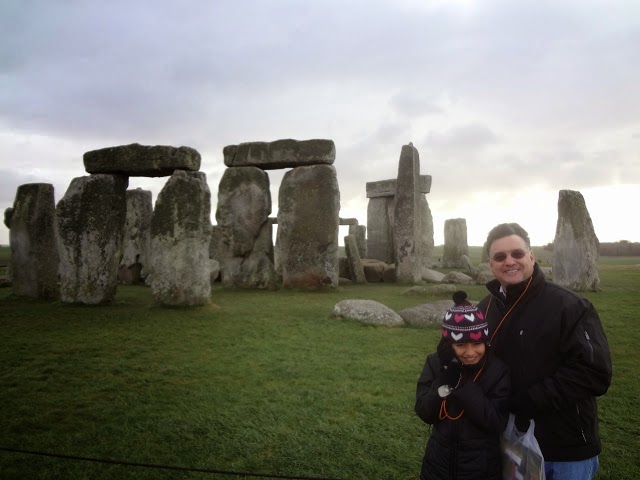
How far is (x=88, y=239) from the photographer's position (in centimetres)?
850

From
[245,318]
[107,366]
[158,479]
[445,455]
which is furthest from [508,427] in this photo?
[245,318]

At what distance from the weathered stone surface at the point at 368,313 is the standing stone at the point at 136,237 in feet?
24.8

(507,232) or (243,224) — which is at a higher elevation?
(243,224)

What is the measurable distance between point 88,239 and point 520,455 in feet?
26.9

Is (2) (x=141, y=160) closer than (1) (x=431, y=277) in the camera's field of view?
Yes

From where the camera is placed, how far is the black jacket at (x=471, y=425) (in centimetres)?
201

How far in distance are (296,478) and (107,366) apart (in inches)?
124

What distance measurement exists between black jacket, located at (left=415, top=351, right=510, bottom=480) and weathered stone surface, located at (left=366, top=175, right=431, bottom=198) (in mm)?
16718

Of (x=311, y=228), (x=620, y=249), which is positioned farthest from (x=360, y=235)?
(x=620, y=249)

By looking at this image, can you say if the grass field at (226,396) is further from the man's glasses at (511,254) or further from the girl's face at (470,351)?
the man's glasses at (511,254)

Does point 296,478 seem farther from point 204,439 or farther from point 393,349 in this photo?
point 393,349

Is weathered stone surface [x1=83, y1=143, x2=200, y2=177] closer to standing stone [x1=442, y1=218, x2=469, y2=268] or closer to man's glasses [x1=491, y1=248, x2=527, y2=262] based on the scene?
man's glasses [x1=491, y1=248, x2=527, y2=262]

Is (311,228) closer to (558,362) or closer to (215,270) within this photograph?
(215,270)

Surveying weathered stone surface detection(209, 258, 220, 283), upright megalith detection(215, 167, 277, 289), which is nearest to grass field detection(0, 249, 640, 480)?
upright megalith detection(215, 167, 277, 289)
